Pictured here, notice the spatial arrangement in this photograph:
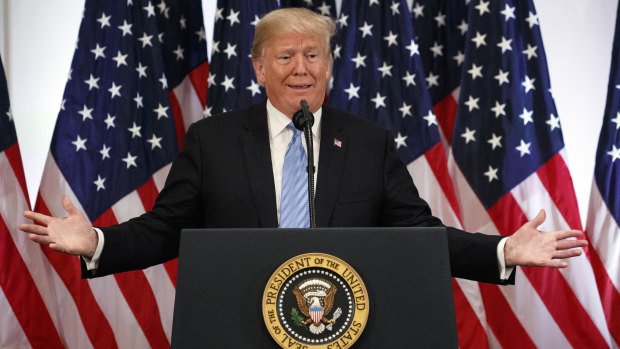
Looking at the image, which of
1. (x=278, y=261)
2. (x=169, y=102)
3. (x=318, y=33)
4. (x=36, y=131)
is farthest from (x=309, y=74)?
(x=36, y=131)

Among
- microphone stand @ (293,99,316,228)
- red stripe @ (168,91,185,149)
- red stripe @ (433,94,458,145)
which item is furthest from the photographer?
red stripe @ (433,94,458,145)

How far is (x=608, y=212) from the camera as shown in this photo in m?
3.71

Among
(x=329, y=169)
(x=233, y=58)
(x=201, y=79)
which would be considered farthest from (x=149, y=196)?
(x=329, y=169)

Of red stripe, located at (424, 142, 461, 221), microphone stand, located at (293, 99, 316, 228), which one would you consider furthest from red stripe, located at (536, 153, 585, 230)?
microphone stand, located at (293, 99, 316, 228)

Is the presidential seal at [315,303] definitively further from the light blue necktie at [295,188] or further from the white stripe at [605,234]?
the white stripe at [605,234]

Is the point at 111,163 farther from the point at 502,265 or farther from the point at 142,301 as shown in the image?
the point at 502,265

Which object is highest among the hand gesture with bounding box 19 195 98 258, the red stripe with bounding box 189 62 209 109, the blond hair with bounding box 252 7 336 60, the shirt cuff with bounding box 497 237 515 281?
the red stripe with bounding box 189 62 209 109

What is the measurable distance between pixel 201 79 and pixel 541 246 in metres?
2.93

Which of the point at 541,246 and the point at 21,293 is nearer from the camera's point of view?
the point at 541,246

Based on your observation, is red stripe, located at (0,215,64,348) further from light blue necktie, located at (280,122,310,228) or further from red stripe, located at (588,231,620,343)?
red stripe, located at (588,231,620,343)

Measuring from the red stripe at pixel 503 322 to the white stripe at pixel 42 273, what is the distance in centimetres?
223

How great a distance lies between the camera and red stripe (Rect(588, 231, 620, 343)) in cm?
365

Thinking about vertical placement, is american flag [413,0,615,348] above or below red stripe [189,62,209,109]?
below

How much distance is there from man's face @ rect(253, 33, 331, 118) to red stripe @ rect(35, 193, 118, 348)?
78.1 inches
